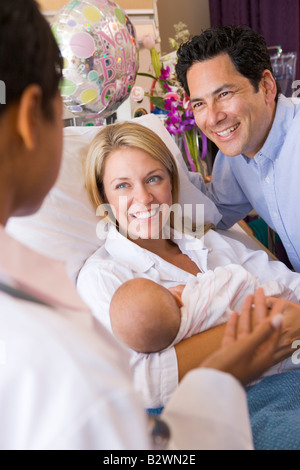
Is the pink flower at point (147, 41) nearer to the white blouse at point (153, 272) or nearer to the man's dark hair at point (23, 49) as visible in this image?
the white blouse at point (153, 272)

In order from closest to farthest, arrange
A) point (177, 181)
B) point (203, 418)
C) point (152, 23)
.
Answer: point (203, 418), point (177, 181), point (152, 23)

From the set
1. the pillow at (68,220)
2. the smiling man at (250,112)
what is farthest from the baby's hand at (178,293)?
the smiling man at (250,112)

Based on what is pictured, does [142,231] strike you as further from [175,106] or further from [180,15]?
[180,15]

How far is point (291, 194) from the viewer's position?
171 centimetres

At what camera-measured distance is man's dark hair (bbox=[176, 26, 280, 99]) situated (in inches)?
67.4

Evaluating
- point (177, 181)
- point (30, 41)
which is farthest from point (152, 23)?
point (30, 41)

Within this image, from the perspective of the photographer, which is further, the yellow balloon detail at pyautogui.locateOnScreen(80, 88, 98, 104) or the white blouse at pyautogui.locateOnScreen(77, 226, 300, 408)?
the yellow balloon detail at pyautogui.locateOnScreen(80, 88, 98, 104)

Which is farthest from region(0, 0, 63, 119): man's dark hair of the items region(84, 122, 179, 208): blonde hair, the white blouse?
region(84, 122, 179, 208): blonde hair

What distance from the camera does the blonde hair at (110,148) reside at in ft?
5.00

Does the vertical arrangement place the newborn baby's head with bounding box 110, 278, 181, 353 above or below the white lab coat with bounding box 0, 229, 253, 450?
below

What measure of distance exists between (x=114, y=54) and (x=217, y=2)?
328 cm

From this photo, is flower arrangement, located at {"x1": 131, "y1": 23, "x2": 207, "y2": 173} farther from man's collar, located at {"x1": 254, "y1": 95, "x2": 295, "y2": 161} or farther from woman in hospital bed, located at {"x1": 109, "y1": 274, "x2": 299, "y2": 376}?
woman in hospital bed, located at {"x1": 109, "y1": 274, "x2": 299, "y2": 376}

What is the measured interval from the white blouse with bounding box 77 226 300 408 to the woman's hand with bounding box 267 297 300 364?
0.78ft
